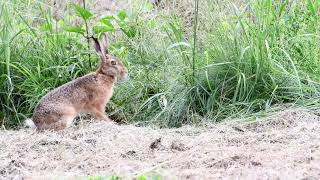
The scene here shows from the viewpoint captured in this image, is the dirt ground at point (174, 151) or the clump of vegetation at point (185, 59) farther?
the clump of vegetation at point (185, 59)

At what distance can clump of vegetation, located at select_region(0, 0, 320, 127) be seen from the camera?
19.9 feet

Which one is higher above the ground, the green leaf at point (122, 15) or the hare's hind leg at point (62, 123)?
the green leaf at point (122, 15)

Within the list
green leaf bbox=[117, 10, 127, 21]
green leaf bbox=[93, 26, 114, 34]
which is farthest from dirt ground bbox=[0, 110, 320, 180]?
green leaf bbox=[117, 10, 127, 21]

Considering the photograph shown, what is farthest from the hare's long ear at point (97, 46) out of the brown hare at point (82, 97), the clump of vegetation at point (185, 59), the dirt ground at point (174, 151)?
the dirt ground at point (174, 151)

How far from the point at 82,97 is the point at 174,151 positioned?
158 cm

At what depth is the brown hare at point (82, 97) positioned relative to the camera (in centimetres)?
571

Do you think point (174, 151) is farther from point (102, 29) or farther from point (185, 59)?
point (102, 29)

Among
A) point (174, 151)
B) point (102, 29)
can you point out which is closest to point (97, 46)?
point (102, 29)

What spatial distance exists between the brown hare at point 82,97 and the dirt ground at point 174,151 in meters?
0.14

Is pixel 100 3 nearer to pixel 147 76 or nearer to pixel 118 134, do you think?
pixel 147 76

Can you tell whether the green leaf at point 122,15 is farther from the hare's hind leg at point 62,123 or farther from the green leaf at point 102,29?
the hare's hind leg at point 62,123

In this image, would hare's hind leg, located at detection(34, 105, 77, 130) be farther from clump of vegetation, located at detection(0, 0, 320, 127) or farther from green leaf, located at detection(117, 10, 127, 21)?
green leaf, located at detection(117, 10, 127, 21)

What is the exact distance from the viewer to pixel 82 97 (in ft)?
19.8

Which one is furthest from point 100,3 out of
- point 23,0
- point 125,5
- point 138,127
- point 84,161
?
point 84,161
